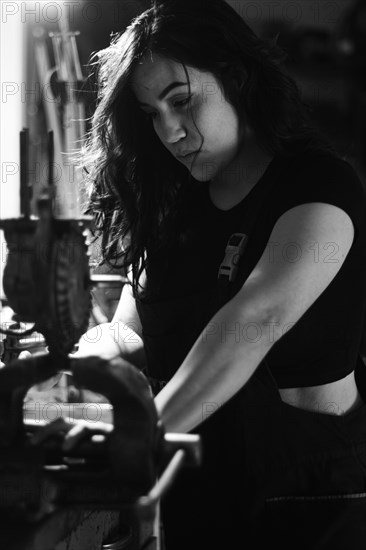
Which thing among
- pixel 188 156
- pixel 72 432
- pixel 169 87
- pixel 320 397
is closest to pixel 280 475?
pixel 320 397

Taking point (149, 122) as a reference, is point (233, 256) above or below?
below

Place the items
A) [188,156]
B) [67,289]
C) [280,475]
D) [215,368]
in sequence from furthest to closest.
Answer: [188,156] → [280,475] → [215,368] → [67,289]

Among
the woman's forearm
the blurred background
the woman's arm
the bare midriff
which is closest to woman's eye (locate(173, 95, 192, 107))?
the woman's arm

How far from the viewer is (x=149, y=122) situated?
1604mm

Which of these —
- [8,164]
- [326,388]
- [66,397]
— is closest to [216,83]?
[326,388]

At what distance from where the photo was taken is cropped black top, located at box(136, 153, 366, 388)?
1274mm

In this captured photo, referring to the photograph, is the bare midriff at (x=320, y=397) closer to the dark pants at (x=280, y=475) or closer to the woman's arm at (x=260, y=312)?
the dark pants at (x=280, y=475)

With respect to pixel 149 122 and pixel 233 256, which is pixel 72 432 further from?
pixel 149 122

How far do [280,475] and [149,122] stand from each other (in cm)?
78

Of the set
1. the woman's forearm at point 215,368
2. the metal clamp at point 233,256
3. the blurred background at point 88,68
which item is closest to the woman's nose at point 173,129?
the metal clamp at point 233,256

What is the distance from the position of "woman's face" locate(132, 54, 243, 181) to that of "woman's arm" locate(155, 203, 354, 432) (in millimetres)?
273

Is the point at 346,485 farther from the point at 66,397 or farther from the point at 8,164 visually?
the point at 8,164

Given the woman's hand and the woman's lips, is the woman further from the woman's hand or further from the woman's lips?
the woman's hand

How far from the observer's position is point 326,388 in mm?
1339
